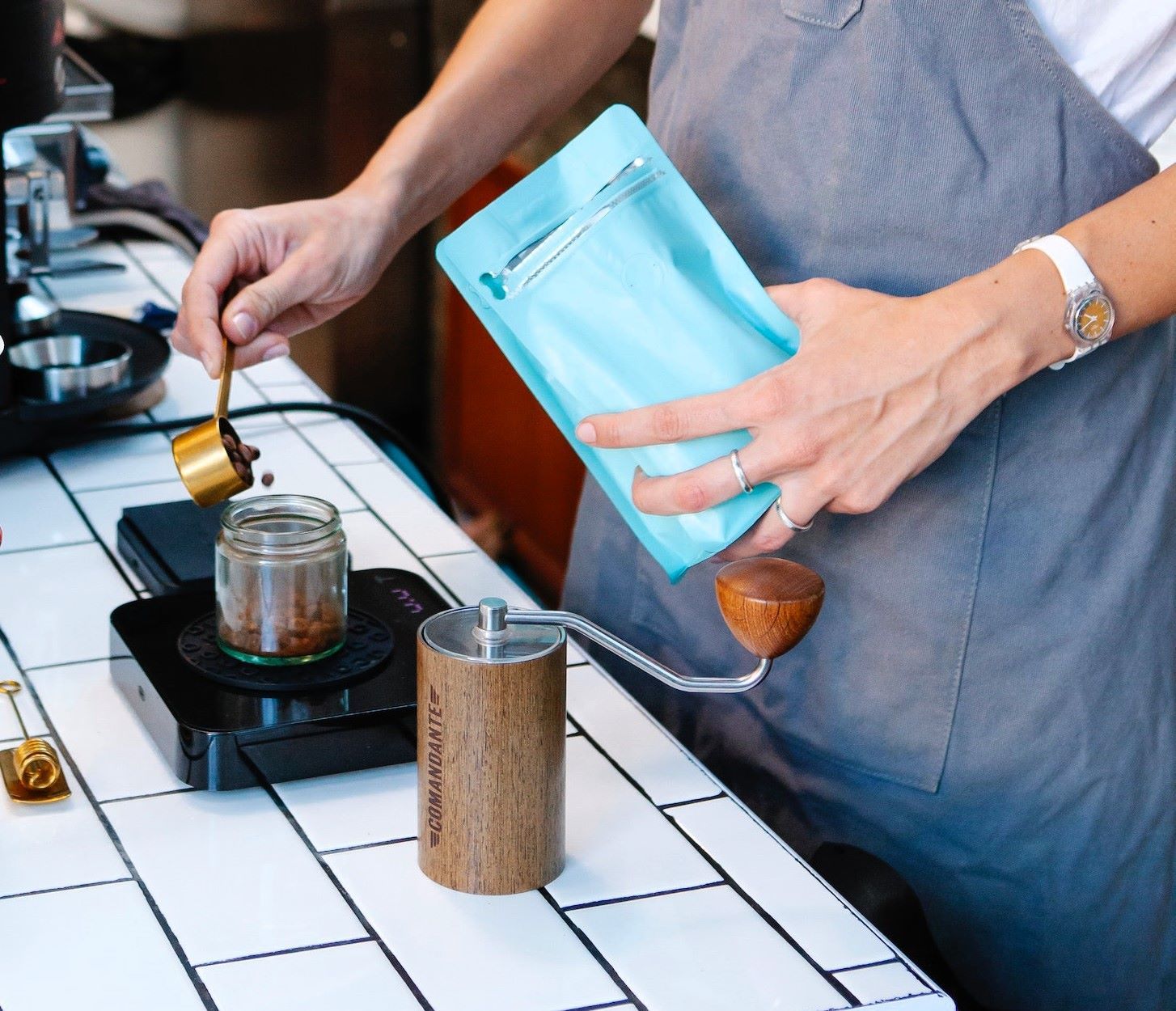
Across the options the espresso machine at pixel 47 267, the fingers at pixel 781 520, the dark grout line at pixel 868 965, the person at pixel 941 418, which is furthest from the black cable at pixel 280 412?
the dark grout line at pixel 868 965

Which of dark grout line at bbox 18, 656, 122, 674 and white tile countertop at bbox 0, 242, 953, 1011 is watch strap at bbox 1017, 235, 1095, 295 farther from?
dark grout line at bbox 18, 656, 122, 674

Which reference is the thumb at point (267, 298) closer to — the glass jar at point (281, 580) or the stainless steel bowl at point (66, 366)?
the glass jar at point (281, 580)

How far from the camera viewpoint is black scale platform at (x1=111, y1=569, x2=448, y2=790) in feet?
2.99

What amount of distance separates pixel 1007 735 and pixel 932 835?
10 cm

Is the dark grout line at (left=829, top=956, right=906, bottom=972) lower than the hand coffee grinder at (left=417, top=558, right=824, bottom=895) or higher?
lower

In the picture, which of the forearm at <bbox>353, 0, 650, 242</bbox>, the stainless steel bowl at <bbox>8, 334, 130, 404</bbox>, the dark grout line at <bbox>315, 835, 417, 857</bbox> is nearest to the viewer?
the dark grout line at <bbox>315, 835, 417, 857</bbox>

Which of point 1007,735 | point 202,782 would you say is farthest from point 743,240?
point 202,782

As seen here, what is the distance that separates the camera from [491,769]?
79 centimetres

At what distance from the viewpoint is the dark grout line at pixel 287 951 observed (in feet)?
2.52

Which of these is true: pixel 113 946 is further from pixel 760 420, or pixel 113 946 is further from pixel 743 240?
pixel 743 240

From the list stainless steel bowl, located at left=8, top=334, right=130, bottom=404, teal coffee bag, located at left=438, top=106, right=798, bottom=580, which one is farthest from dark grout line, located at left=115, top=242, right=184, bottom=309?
teal coffee bag, located at left=438, top=106, right=798, bottom=580

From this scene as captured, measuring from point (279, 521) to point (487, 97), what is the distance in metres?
0.44

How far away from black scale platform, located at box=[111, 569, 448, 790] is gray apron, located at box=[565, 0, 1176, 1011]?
302 mm

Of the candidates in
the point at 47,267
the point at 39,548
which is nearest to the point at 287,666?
the point at 39,548
